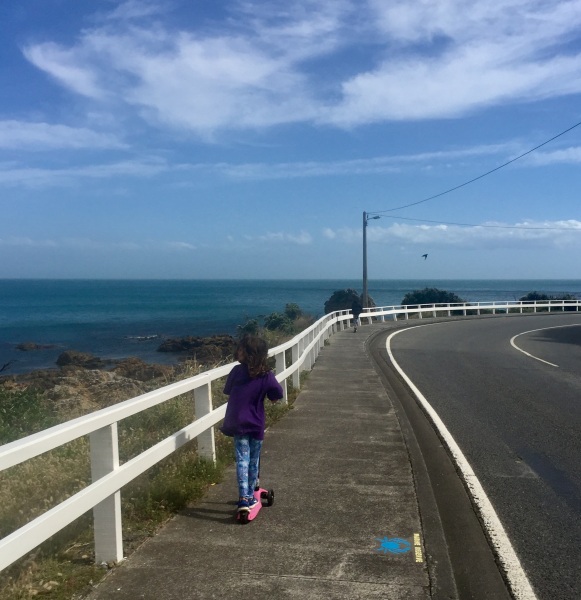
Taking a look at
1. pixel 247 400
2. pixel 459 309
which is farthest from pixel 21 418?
pixel 459 309

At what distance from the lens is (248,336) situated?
5742mm

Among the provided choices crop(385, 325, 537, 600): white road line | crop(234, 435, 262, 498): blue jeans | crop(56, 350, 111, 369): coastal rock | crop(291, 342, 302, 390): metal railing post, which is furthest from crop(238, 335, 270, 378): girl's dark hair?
crop(56, 350, 111, 369): coastal rock

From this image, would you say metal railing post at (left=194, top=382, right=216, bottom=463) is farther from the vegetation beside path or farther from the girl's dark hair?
the girl's dark hair

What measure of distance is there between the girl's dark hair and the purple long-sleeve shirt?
0.07 metres

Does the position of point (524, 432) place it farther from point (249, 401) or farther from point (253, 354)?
point (253, 354)

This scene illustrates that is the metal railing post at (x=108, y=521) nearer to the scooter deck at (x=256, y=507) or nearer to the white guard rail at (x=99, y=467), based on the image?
the white guard rail at (x=99, y=467)

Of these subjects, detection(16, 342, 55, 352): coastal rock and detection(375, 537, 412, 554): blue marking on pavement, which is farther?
detection(16, 342, 55, 352): coastal rock

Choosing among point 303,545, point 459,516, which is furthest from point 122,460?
point 459,516

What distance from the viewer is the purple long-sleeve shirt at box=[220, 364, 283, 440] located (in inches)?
225

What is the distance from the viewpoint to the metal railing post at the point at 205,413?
6625mm

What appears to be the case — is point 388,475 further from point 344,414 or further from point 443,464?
point 344,414

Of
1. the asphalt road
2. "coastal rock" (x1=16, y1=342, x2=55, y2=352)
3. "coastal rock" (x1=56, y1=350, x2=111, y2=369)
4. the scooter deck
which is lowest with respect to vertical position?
"coastal rock" (x1=16, y1=342, x2=55, y2=352)

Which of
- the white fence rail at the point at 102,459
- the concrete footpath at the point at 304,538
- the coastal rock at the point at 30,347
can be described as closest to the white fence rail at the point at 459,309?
the coastal rock at the point at 30,347

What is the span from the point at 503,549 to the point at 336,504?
149 cm
